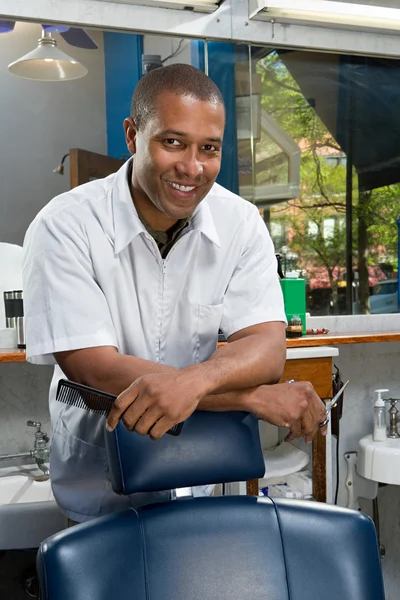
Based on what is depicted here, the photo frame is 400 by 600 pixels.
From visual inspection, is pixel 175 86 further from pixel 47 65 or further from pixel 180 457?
pixel 47 65

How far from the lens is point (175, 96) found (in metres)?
1.37

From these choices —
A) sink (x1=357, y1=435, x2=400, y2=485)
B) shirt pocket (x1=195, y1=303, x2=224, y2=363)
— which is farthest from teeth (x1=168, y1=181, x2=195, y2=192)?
sink (x1=357, y1=435, x2=400, y2=485)

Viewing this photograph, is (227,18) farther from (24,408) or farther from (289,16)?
(24,408)

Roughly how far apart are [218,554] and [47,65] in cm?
207

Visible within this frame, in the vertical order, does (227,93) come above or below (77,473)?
above

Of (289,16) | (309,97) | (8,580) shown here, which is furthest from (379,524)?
(289,16)

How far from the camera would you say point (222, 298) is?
5.32ft

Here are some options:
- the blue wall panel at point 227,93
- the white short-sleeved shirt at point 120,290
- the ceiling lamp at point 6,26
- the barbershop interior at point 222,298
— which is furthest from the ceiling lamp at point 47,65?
the white short-sleeved shirt at point 120,290

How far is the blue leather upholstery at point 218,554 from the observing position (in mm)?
1021

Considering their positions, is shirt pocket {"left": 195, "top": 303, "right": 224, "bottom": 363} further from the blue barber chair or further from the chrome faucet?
the chrome faucet

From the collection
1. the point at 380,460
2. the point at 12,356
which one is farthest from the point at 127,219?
the point at 380,460

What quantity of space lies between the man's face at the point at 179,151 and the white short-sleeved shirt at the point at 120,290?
4.3 inches

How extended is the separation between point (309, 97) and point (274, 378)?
1.88 metres

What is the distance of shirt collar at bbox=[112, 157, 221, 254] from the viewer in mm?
1503
